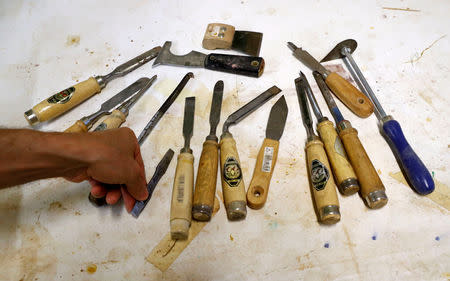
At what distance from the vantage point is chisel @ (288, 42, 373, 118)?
3.32 ft

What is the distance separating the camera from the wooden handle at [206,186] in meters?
0.82

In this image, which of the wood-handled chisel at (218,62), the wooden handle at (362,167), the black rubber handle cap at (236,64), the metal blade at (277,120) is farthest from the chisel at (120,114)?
the wooden handle at (362,167)

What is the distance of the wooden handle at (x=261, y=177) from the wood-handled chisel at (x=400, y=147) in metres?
0.36

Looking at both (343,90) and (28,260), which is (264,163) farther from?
(28,260)

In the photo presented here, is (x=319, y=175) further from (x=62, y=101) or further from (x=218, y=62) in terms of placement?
(x=62, y=101)

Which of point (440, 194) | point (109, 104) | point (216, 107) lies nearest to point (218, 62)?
point (216, 107)

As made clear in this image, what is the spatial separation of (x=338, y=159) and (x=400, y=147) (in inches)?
8.2

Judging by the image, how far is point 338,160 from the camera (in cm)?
87

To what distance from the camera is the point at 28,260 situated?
85 cm

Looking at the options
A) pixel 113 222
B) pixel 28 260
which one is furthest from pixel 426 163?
pixel 28 260

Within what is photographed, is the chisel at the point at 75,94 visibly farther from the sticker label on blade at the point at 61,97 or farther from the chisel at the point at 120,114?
the chisel at the point at 120,114

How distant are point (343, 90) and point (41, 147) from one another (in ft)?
2.91

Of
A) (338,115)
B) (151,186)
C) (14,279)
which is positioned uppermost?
(338,115)

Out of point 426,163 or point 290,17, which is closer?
point 426,163
